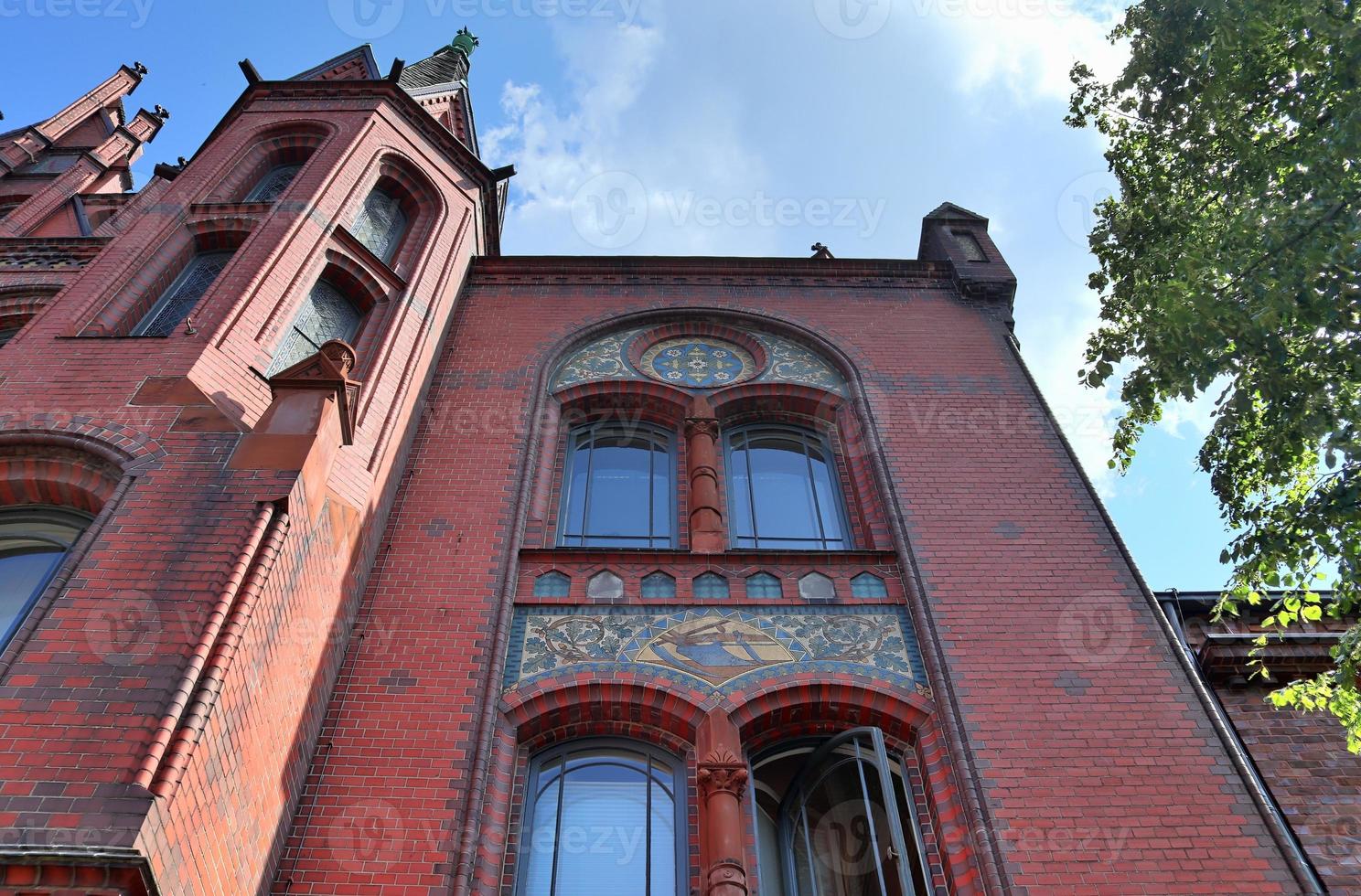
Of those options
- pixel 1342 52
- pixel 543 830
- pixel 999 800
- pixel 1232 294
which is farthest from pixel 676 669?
pixel 1342 52

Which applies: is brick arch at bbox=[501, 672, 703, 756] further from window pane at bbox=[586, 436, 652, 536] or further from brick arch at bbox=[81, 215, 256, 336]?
brick arch at bbox=[81, 215, 256, 336]

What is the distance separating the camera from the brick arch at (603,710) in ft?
21.4

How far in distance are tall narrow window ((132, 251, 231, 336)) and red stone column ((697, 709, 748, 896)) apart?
534 centimetres

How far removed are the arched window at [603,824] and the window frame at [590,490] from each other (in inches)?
69.7

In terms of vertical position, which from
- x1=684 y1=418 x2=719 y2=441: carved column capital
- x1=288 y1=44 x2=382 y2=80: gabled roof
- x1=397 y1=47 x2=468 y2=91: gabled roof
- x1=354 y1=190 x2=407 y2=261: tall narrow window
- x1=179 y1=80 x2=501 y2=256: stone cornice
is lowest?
x1=684 y1=418 x2=719 y2=441: carved column capital

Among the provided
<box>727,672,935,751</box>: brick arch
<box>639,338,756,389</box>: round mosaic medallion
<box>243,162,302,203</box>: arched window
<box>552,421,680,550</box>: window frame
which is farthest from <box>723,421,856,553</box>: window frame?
<box>243,162,302,203</box>: arched window

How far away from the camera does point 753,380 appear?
10.1 m

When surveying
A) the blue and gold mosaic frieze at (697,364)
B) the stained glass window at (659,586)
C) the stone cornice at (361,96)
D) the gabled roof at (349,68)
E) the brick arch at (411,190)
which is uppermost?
the gabled roof at (349,68)

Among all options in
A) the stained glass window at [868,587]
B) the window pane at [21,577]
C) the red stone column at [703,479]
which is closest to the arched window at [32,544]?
the window pane at [21,577]

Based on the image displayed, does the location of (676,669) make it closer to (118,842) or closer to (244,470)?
(244,470)

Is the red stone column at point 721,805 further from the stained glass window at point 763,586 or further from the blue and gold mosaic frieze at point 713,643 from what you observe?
the stained glass window at point 763,586

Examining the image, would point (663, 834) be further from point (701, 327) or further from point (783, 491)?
point (701, 327)

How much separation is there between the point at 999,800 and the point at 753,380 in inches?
204

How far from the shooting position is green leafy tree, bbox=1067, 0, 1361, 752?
6.30 metres
